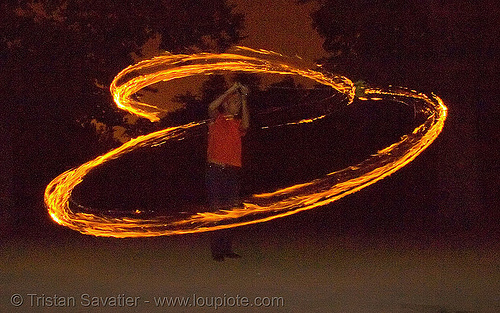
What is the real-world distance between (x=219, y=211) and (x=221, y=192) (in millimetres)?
277

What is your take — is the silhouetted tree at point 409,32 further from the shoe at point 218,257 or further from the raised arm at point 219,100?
the shoe at point 218,257

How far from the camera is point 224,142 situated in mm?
11820

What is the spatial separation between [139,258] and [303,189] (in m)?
2.55

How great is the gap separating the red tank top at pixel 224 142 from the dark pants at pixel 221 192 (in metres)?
0.09

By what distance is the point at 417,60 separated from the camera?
1836cm

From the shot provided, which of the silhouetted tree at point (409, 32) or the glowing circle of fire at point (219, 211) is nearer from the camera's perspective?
the glowing circle of fire at point (219, 211)

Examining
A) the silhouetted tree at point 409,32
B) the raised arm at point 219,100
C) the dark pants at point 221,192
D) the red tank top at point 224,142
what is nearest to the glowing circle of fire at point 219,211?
the dark pants at point 221,192

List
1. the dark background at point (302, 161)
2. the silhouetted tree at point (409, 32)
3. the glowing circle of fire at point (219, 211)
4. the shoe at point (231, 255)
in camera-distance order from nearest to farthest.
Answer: the dark background at point (302, 161) → the glowing circle of fire at point (219, 211) → the shoe at point (231, 255) → the silhouetted tree at point (409, 32)

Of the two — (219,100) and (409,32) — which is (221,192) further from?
(409,32)

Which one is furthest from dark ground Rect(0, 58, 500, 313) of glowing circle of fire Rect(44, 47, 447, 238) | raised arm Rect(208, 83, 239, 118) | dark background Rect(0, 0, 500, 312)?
raised arm Rect(208, 83, 239, 118)

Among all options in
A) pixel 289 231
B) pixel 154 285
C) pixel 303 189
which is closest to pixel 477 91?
pixel 289 231

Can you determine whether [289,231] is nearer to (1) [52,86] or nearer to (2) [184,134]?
(2) [184,134]

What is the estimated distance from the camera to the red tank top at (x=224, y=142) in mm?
11812

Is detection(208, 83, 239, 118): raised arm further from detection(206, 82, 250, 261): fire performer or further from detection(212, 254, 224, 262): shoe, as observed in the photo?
detection(212, 254, 224, 262): shoe
